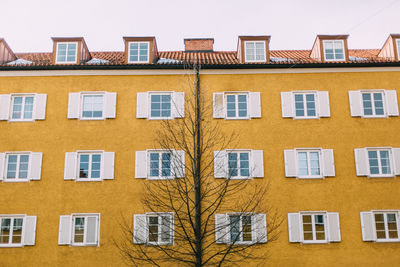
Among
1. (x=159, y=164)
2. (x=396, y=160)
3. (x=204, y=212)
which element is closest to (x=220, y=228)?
(x=204, y=212)

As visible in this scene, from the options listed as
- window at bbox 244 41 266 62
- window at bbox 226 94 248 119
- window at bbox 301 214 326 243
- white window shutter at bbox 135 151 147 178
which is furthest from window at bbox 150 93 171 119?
window at bbox 301 214 326 243

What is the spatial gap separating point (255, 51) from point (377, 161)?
7.73 meters

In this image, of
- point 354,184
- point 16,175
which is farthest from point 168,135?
point 354,184

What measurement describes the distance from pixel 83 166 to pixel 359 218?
A: 12.3m

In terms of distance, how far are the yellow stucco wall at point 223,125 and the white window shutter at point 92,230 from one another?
0.98ft

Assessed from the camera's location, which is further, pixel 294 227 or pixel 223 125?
pixel 223 125

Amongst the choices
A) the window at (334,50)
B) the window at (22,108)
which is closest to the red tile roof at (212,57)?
the window at (334,50)

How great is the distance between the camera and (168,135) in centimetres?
2092

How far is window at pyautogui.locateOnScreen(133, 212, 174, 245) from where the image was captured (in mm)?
19719

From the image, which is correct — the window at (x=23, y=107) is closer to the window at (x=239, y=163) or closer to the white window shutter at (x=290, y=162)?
the window at (x=239, y=163)

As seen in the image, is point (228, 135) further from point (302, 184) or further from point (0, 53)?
point (0, 53)

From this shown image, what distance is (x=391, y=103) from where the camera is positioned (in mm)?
21484

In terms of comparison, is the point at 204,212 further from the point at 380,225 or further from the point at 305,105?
the point at 380,225

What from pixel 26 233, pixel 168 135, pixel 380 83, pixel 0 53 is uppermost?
pixel 0 53
